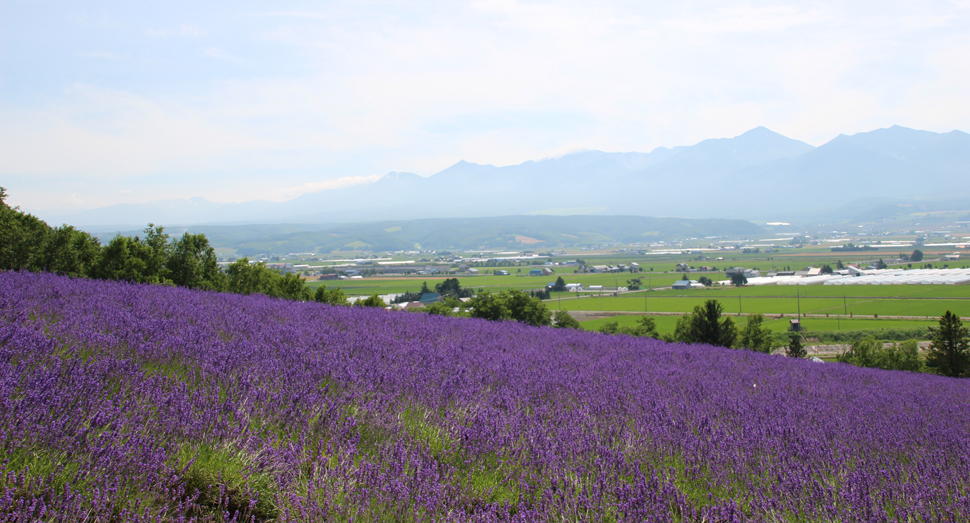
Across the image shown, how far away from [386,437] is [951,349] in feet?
119

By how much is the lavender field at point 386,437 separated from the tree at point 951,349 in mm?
30831

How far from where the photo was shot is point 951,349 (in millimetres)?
28891

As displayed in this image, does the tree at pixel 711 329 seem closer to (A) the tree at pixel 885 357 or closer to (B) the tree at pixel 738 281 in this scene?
(A) the tree at pixel 885 357

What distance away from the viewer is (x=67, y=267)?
1390 centimetres

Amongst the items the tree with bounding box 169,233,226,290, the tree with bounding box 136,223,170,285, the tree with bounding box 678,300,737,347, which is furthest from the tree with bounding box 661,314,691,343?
the tree with bounding box 136,223,170,285

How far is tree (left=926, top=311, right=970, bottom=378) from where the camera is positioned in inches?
1120

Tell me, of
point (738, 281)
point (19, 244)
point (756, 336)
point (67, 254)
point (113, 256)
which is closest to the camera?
point (19, 244)

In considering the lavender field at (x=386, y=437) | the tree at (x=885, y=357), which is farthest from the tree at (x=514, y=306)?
the lavender field at (x=386, y=437)

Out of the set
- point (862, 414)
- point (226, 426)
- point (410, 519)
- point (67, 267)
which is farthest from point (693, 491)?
point (67, 267)

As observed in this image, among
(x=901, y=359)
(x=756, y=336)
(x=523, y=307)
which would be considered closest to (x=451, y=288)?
(x=756, y=336)

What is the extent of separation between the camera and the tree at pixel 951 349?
2844 centimetres

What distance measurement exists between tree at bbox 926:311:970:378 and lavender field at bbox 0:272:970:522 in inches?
1214

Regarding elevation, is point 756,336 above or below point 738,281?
above

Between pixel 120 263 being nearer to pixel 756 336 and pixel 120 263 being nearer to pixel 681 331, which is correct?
pixel 681 331
